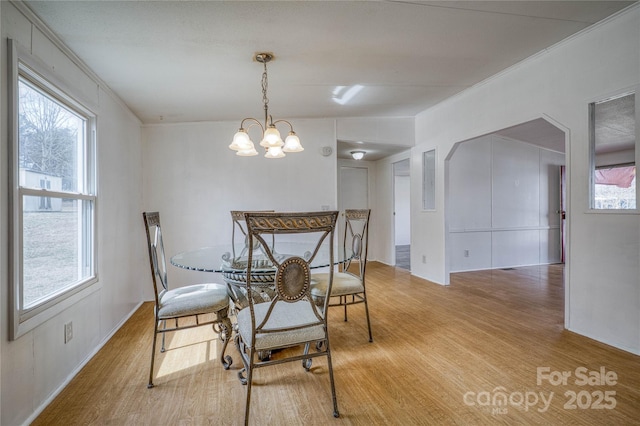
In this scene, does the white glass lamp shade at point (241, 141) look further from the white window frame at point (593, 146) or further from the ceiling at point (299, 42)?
the white window frame at point (593, 146)

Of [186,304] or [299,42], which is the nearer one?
[186,304]

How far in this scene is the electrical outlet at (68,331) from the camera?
202 centimetres

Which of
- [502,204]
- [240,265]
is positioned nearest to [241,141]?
[240,265]

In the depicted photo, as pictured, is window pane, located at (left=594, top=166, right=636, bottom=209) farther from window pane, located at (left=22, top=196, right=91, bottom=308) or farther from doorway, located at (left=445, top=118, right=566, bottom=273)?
window pane, located at (left=22, top=196, right=91, bottom=308)

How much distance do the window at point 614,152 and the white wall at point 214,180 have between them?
9.15ft

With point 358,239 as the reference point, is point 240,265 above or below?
below

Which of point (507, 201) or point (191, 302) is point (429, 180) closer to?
point (507, 201)

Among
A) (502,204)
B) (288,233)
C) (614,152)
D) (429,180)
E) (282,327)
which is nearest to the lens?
(288,233)

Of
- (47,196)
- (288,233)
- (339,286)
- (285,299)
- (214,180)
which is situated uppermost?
(214,180)

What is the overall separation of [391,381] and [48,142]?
9.01 feet

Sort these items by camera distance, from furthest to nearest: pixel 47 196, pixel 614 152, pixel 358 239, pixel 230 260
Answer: pixel 358 239 < pixel 614 152 < pixel 230 260 < pixel 47 196

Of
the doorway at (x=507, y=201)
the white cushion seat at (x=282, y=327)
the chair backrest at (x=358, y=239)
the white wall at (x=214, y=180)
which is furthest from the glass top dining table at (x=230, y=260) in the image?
the doorway at (x=507, y=201)

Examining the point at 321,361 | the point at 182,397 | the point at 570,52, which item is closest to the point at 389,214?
the point at 570,52

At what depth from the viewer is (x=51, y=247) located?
2.03 metres
